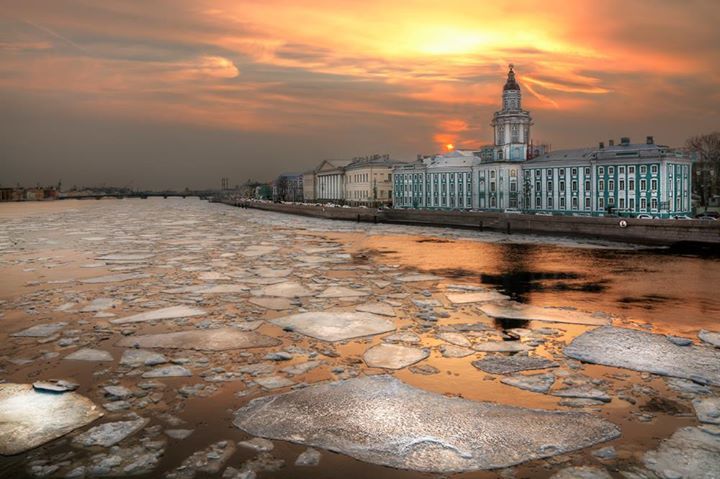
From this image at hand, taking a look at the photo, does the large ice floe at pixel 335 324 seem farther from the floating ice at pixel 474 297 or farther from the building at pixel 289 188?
the building at pixel 289 188

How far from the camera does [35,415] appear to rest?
5004mm

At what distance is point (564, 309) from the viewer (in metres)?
10.6

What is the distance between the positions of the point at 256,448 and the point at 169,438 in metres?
0.75

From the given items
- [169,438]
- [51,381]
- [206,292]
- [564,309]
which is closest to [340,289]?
[206,292]

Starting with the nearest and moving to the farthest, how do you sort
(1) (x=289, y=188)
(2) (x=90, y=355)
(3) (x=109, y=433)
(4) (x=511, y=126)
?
(3) (x=109, y=433) < (2) (x=90, y=355) < (4) (x=511, y=126) < (1) (x=289, y=188)

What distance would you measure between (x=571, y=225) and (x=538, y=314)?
26.7 m

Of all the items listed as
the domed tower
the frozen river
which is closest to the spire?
the domed tower

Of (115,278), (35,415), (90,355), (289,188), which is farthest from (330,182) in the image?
(35,415)

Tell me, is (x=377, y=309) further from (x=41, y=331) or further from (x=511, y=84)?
(x=511, y=84)

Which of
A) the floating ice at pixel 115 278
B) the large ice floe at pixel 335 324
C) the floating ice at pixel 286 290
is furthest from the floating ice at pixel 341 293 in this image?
the floating ice at pixel 115 278

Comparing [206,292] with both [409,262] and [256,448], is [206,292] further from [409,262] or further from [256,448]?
[409,262]

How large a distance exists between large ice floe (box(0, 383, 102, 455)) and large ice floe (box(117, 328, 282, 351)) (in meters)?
1.81

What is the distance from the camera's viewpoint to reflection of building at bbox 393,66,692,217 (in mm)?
50812

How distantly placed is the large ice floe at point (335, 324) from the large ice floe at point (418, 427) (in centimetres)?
234
